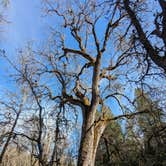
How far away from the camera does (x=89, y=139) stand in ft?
33.5

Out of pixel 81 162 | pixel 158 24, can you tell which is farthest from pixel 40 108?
pixel 158 24

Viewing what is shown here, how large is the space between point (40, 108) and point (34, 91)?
1.47m

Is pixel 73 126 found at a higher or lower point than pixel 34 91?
lower

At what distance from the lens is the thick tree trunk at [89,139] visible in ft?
32.2

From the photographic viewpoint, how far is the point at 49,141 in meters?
19.8

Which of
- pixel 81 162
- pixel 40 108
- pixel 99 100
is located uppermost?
pixel 40 108

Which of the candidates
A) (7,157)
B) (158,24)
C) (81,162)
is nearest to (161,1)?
(158,24)

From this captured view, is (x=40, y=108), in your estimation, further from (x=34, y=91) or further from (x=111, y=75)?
(x=111, y=75)

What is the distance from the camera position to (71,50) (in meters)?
12.6

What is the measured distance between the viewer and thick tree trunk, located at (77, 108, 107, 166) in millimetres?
9828

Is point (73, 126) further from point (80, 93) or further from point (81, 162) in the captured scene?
point (81, 162)

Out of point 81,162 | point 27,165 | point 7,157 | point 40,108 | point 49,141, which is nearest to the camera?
point 81,162

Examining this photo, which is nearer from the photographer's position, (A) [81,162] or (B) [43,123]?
(A) [81,162]

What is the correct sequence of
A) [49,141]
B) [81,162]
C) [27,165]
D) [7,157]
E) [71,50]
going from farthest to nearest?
[27,165]
[7,157]
[49,141]
[71,50]
[81,162]
